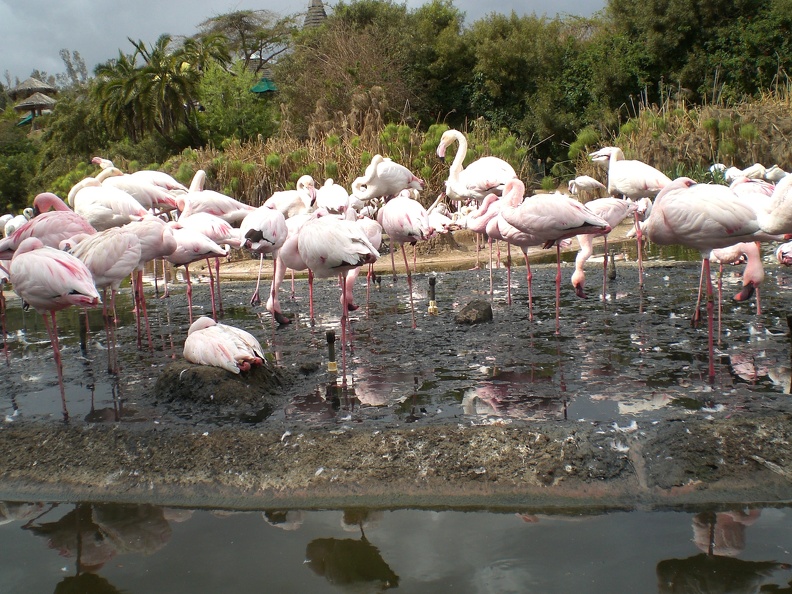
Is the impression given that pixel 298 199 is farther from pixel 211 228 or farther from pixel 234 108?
pixel 234 108

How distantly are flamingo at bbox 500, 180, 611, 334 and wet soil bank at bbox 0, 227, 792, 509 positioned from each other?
2517 millimetres

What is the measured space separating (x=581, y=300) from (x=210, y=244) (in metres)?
3.86

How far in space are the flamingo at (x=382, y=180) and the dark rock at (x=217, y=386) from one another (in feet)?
17.6

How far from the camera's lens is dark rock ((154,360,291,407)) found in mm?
4598

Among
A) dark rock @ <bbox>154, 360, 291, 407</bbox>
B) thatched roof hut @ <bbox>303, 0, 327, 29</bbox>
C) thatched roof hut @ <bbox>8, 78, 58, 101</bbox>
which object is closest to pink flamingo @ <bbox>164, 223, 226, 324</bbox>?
dark rock @ <bbox>154, 360, 291, 407</bbox>

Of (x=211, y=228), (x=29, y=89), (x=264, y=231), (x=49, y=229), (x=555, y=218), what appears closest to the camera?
(x=555, y=218)

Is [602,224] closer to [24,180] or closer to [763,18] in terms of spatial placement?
[763,18]

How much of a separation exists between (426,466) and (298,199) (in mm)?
6636

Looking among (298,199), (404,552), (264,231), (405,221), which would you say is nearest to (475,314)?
(405,221)

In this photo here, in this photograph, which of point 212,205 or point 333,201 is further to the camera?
point 212,205

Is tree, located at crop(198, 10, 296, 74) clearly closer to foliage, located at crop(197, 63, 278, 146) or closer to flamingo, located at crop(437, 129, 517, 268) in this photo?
foliage, located at crop(197, 63, 278, 146)

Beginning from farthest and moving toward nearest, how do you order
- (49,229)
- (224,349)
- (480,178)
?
(480,178) < (49,229) < (224,349)

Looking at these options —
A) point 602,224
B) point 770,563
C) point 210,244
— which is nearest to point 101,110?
point 210,244

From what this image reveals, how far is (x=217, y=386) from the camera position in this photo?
4637 millimetres
